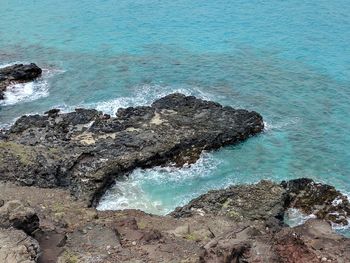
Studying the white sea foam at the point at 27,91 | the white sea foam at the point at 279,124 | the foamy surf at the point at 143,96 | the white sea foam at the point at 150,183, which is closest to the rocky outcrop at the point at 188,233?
the white sea foam at the point at 150,183

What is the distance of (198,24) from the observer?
58.2 metres

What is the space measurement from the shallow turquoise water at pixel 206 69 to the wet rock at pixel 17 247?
10280mm

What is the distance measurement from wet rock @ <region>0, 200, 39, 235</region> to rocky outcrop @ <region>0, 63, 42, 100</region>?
1029 inches

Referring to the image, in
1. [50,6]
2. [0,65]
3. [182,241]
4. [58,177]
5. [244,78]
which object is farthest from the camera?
[50,6]

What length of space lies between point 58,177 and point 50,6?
4172 cm

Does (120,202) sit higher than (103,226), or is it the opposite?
(103,226)

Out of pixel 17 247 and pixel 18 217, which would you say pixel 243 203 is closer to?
pixel 18 217

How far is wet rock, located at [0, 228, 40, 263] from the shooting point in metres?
18.1

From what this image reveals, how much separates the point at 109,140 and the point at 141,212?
26.6 ft

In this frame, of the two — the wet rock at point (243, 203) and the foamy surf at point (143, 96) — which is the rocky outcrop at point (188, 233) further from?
the foamy surf at point (143, 96)

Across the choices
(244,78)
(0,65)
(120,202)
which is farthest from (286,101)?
(0,65)

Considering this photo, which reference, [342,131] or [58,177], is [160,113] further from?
[342,131]

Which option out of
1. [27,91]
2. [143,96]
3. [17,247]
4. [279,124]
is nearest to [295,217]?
[279,124]

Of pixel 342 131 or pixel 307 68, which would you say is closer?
pixel 342 131
